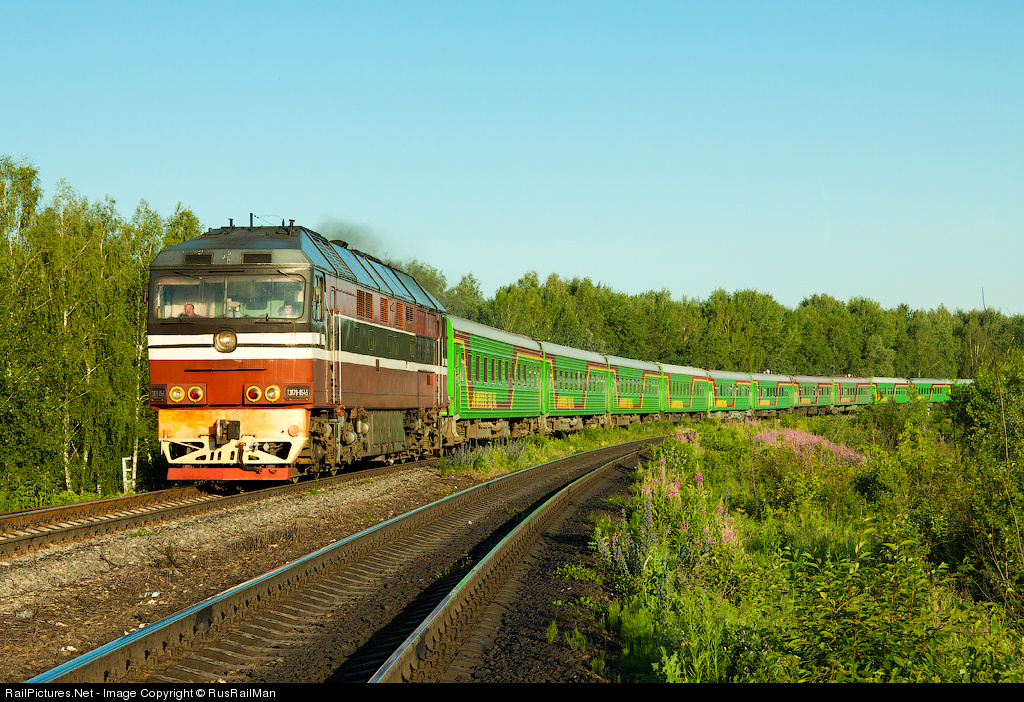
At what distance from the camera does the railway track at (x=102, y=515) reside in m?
9.34

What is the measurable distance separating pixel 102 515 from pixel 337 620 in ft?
19.1

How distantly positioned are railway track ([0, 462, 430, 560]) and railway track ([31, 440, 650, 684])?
323 centimetres

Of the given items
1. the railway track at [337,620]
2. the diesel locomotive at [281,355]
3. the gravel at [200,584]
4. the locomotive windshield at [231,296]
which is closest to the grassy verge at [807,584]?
the gravel at [200,584]

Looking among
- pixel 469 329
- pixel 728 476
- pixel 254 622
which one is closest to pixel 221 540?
pixel 254 622

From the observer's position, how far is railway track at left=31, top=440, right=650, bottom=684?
532 centimetres

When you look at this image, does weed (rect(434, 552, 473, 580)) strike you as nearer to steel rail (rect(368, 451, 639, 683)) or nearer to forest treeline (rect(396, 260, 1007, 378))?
steel rail (rect(368, 451, 639, 683))

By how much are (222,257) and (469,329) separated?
10.3m

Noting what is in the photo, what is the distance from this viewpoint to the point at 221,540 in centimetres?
994

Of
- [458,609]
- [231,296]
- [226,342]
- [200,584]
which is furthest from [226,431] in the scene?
[458,609]

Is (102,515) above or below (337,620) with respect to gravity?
above

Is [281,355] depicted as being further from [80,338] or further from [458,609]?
[80,338]

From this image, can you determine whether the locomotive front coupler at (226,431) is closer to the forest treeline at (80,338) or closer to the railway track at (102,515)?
the railway track at (102,515)

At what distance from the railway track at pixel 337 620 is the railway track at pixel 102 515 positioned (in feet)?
10.6

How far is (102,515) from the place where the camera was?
1108 cm
